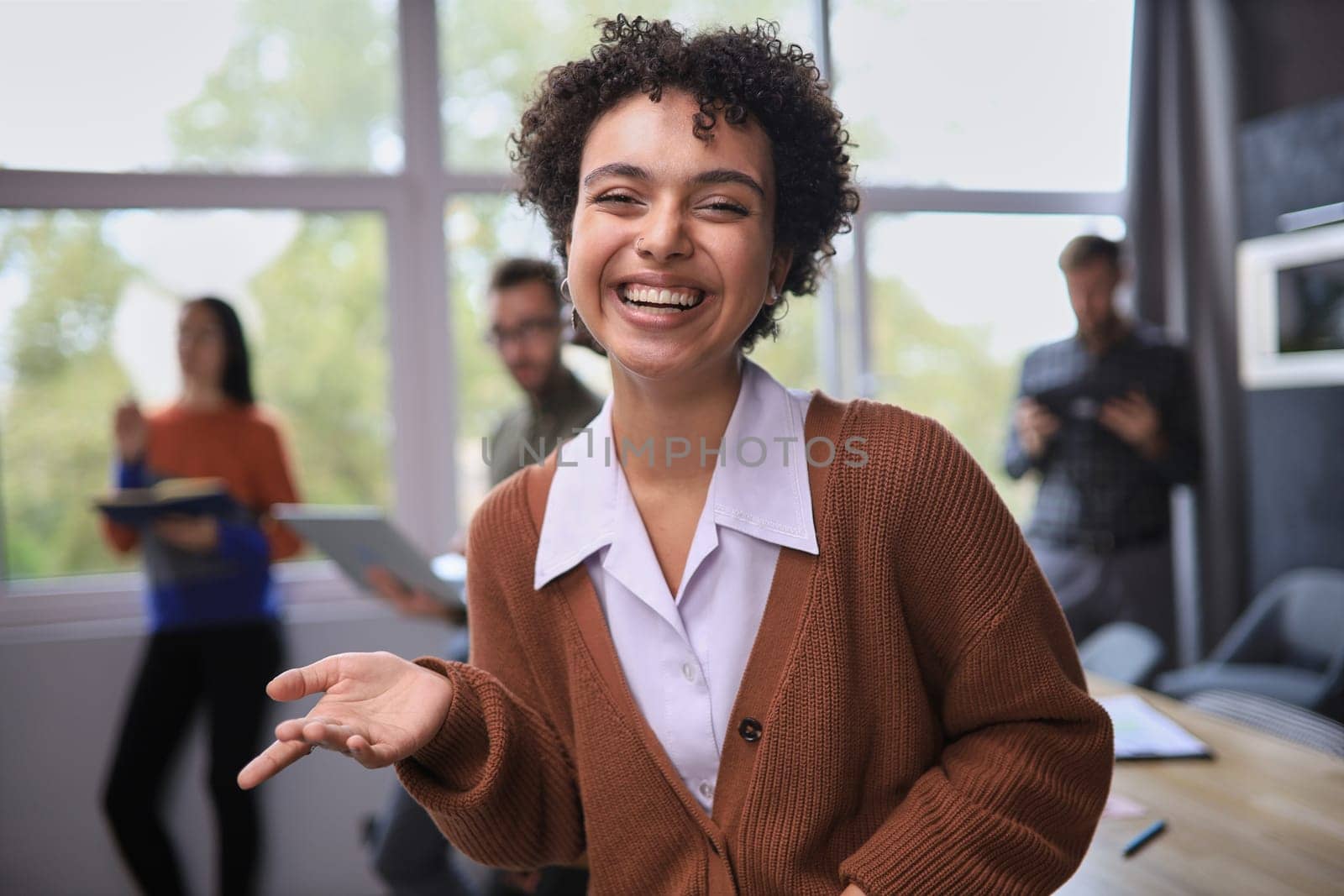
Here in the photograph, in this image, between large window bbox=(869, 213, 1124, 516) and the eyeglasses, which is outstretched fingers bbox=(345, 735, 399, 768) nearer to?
the eyeglasses

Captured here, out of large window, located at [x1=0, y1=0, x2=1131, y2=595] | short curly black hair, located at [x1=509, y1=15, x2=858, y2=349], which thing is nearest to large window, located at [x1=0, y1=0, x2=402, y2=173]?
large window, located at [x1=0, y1=0, x2=1131, y2=595]

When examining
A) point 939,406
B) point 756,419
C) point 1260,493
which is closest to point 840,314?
point 939,406

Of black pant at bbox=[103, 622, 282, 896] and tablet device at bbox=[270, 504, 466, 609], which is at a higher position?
tablet device at bbox=[270, 504, 466, 609]

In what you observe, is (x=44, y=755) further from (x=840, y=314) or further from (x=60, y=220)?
(x=840, y=314)

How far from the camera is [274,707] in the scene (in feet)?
10.3

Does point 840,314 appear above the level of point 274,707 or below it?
above

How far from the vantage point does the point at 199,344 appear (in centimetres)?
300

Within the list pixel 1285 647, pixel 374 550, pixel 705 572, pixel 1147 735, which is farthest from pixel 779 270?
pixel 1285 647

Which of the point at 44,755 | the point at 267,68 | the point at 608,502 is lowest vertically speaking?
the point at 44,755

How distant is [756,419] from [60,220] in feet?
9.71

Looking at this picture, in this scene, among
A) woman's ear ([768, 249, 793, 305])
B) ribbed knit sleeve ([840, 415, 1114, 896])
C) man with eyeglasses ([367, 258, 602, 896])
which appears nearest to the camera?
ribbed knit sleeve ([840, 415, 1114, 896])

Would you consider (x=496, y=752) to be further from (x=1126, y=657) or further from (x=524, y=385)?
(x=1126, y=657)

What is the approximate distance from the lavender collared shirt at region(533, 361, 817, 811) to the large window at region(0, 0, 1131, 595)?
1.64 m

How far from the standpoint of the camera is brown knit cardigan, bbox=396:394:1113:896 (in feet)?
3.32
